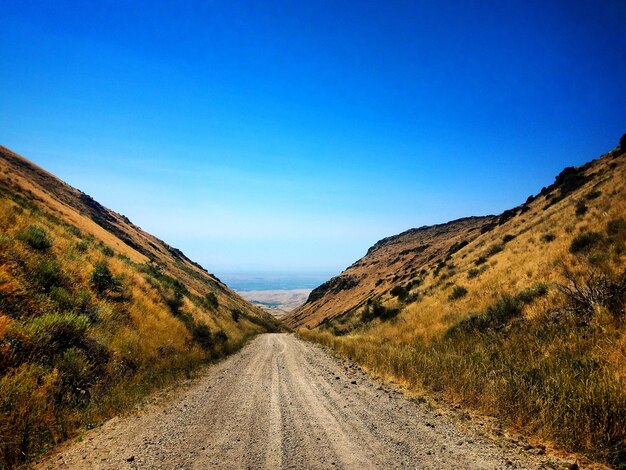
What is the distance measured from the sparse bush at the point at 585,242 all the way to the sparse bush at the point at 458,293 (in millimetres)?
7321

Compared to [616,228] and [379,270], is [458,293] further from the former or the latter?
[379,270]

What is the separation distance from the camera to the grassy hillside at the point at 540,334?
5.96 metres

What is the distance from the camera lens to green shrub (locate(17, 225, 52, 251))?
12.1 m

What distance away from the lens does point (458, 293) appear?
2423cm

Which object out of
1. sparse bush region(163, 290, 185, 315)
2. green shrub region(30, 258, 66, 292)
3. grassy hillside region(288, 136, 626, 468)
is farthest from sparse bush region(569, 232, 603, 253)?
green shrub region(30, 258, 66, 292)

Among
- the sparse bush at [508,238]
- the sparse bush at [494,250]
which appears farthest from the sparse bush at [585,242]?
the sparse bush at [508,238]

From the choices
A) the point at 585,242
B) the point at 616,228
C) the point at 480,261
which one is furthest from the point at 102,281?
the point at 480,261

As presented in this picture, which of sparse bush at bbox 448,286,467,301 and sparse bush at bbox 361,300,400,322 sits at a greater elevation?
sparse bush at bbox 448,286,467,301

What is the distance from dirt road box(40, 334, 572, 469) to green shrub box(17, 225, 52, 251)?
27.8 ft

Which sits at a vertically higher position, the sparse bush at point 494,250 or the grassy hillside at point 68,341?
the sparse bush at point 494,250

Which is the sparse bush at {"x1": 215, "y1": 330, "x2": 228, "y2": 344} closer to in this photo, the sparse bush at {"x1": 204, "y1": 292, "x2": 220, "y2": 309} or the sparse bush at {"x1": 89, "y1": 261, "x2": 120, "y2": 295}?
the sparse bush at {"x1": 89, "y1": 261, "x2": 120, "y2": 295}

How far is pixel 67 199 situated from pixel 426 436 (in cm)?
7338

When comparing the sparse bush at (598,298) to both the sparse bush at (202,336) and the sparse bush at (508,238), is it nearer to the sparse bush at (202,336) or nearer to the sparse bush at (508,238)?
the sparse bush at (202,336)

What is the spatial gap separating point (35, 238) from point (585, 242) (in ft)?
88.4
